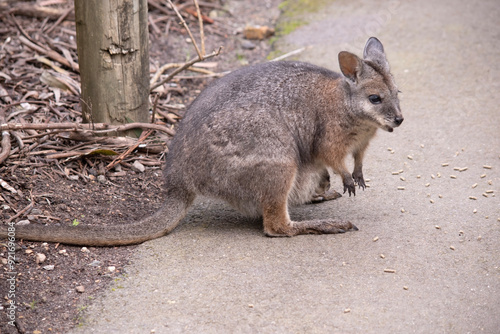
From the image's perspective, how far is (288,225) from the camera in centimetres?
422

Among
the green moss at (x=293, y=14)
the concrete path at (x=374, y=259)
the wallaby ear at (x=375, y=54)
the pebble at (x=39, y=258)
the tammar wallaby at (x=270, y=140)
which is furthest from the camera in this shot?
the green moss at (x=293, y=14)

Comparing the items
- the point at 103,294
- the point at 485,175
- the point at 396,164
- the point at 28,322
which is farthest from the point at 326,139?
the point at 28,322

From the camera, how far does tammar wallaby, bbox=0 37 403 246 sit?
403 cm

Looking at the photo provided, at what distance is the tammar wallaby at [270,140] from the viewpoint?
4.03m

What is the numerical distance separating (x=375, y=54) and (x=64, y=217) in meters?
2.56

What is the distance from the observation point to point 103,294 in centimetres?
354

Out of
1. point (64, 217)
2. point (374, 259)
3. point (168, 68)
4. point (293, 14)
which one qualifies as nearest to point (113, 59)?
point (64, 217)

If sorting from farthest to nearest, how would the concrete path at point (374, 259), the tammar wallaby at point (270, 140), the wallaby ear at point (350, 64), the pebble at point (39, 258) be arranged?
the wallaby ear at point (350, 64) < the tammar wallaby at point (270, 140) < the pebble at point (39, 258) < the concrete path at point (374, 259)

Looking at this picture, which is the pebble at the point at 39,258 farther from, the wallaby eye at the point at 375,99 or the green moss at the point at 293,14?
the green moss at the point at 293,14

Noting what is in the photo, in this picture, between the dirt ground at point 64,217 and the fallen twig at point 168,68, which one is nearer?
the dirt ground at point 64,217

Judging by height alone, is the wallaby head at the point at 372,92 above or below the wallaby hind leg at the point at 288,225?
above

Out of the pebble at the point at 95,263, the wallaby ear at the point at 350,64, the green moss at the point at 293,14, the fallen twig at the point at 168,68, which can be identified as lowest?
the pebble at the point at 95,263

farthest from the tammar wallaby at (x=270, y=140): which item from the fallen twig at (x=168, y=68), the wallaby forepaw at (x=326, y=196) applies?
the fallen twig at (x=168, y=68)

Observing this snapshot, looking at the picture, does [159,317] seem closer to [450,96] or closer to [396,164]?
[396,164]
